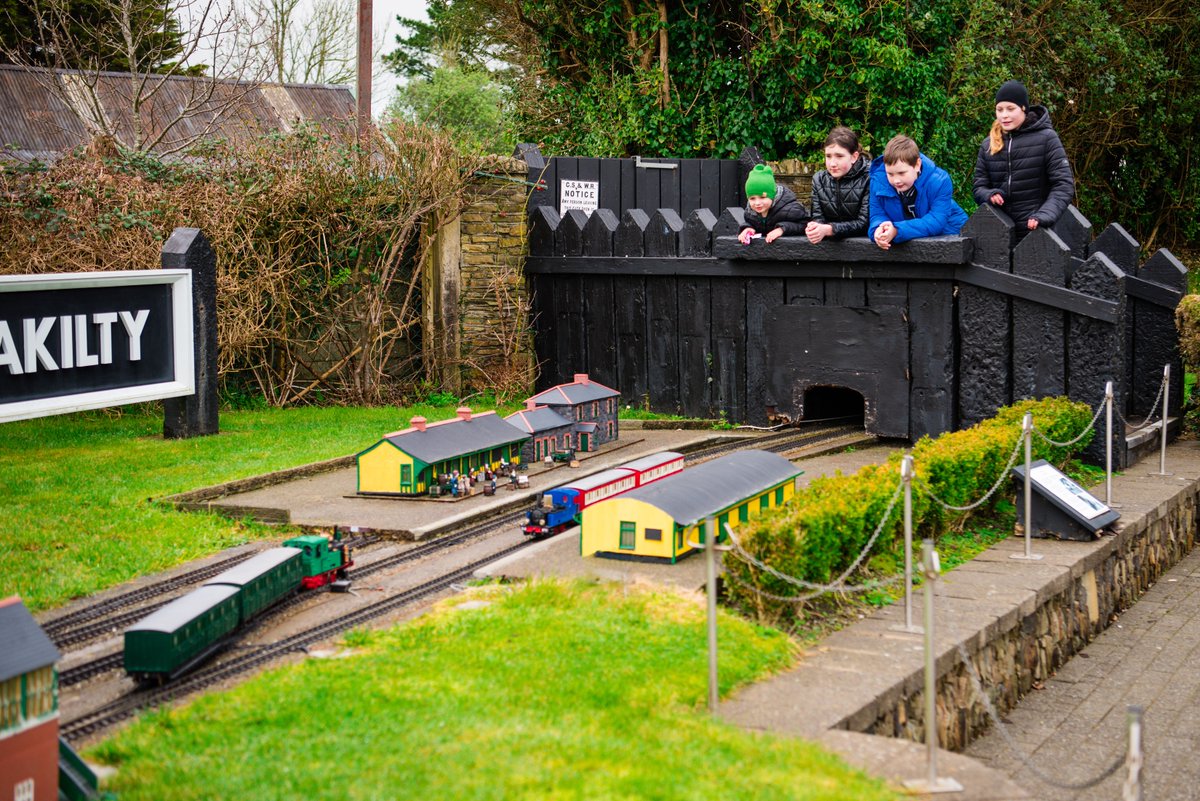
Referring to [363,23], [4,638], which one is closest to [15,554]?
[4,638]

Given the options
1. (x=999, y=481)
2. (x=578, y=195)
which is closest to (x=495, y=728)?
(x=999, y=481)

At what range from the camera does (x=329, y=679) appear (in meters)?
6.44

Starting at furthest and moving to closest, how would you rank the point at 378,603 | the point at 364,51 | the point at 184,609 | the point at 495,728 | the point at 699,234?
the point at 364,51
the point at 699,234
the point at 378,603
the point at 184,609
the point at 495,728

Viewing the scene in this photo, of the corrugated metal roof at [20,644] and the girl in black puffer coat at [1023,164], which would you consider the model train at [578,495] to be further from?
the girl in black puffer coat at [1023,164]

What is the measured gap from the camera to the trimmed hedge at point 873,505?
771 centimetres

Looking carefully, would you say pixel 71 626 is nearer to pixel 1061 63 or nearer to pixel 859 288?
pixel 859 288

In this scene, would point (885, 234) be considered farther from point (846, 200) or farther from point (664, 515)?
point (664, 515)

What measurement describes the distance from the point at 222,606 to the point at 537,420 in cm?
548

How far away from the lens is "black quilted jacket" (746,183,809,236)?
46.6ft

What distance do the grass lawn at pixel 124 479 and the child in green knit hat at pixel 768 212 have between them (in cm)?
387

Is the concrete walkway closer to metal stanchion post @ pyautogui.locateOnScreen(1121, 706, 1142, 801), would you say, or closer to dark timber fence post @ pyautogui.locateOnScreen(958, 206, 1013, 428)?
metal stanchion post @ pyautogui.locateOnScreen(1121, 706, 1142, 801)

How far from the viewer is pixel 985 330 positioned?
13.2 m

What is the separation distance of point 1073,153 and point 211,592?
2486 cm

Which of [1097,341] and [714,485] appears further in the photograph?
[1097,341]
